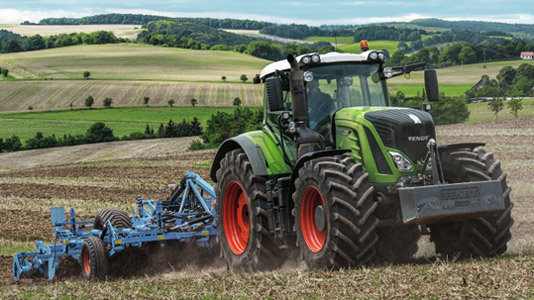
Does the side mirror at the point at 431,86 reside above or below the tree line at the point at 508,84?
above

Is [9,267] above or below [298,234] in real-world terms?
below

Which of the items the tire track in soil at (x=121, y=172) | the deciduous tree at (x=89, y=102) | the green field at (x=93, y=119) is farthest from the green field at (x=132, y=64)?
the tire track in soil at (x=121, y=172)

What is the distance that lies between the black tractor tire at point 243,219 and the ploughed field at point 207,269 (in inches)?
11.6

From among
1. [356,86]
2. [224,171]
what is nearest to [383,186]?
[356,86]

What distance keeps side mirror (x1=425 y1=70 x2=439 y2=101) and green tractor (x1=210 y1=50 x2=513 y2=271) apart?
0.02 meters

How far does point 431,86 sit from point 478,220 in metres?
1.83

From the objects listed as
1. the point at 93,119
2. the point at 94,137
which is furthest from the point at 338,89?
the point at 93,119

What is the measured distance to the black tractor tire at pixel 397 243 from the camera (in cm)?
792

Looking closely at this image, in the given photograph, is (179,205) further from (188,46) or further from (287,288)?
(188,46)

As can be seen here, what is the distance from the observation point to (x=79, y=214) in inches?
655

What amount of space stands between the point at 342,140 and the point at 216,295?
2624mm

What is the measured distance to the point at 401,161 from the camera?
7.66 meters

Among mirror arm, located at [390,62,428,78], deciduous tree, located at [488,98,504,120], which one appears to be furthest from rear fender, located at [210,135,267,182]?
deciduous tree, located at [488,98,504,120]

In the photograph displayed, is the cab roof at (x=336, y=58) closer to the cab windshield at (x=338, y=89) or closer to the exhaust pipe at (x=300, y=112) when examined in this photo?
the cab windshield at (x=338, y=89)
